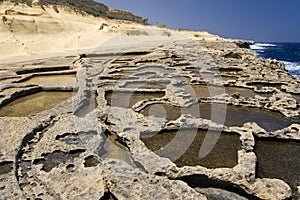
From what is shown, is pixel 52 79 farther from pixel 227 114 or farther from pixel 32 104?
pixel 227 114

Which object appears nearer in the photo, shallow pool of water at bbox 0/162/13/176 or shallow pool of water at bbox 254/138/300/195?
shallow pool of water at bbox 0/162/13/176

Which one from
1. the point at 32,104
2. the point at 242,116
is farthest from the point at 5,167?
the point at 242,116

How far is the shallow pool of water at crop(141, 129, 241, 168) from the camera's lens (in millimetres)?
6026

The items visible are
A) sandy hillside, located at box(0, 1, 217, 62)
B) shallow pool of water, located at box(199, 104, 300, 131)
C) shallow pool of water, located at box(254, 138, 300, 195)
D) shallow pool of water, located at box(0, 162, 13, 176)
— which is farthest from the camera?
sandy hillside, located at box(0, 1, 217, 62)

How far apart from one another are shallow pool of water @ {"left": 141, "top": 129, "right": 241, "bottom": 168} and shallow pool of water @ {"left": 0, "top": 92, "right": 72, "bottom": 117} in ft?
12.5

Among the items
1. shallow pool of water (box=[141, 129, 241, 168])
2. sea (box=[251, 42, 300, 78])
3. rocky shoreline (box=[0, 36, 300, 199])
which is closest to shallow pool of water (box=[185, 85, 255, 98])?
rocky shoreline (box=[0, 36, 300, 199])

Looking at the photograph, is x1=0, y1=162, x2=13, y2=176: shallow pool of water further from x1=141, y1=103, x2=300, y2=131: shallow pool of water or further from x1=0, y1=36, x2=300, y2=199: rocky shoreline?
x1=141, y1=103, x2=300, y2=131: shallow pool of water

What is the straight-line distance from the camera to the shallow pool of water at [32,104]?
28.5 ft

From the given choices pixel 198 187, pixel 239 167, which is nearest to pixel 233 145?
pixel 239 167

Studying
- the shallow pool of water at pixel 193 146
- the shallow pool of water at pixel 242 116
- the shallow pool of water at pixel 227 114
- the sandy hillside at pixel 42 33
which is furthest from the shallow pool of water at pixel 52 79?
the sandy hillside at pixel 42 33

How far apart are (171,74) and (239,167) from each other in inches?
341

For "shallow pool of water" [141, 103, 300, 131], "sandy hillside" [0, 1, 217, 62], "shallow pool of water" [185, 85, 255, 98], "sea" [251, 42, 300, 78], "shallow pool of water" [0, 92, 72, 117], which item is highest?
"sandy hillside" [0, 1, 217, 62]

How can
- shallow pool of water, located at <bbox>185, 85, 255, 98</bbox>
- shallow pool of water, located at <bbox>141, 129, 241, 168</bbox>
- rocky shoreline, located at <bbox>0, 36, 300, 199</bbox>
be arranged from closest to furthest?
rocky shoreline, located at <bbox>0, 36, 300, 199</bbox>
shallow pool of water, located at <bbox>141, 129, 241, 168</bbox>
shallow pool of water, located at <bbox>185, 85, 255, 98</bbox>

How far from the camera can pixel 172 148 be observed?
21.5ft
